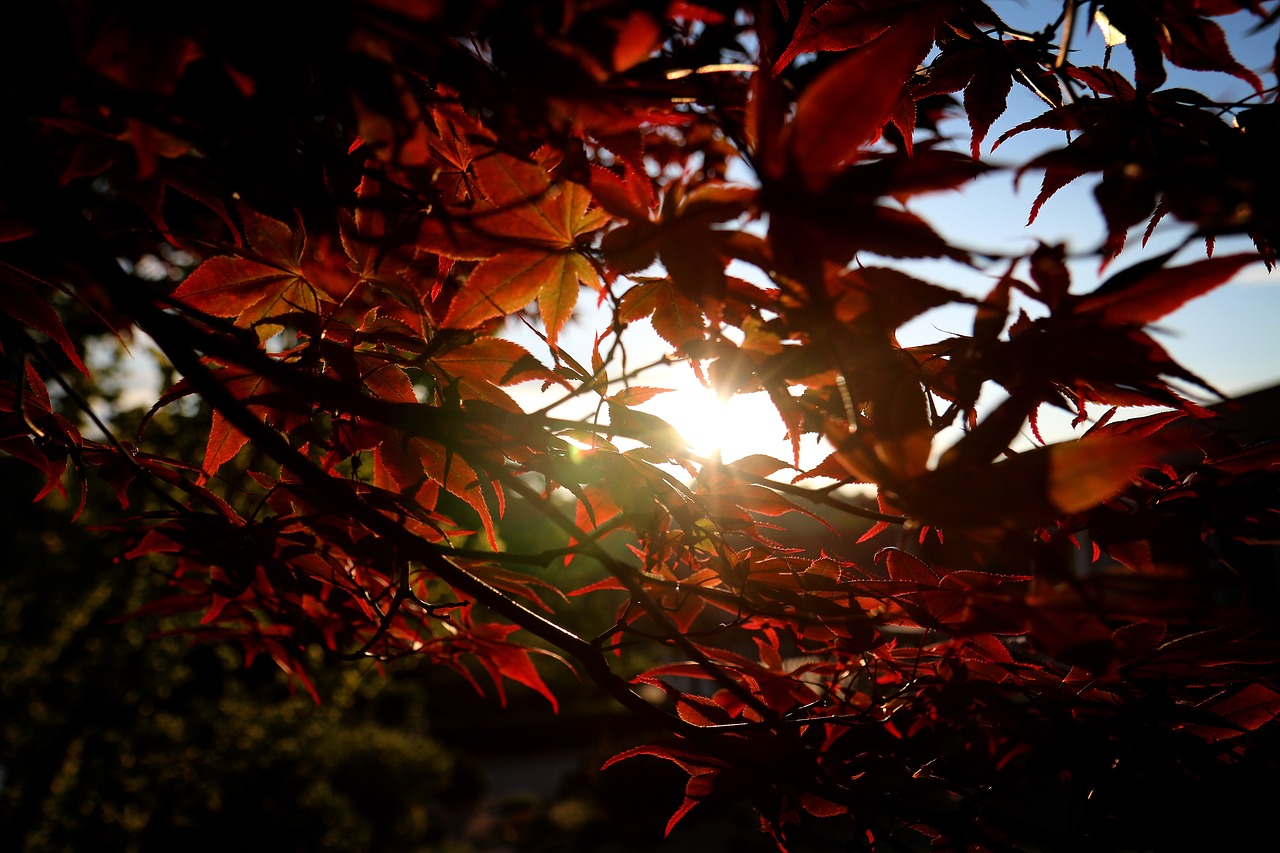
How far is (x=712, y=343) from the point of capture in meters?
0.56

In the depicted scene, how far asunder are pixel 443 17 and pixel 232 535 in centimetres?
69

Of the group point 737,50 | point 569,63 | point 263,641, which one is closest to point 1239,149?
point 569,63

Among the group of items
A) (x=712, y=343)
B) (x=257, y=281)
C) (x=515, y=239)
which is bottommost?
(x=712, y=343)

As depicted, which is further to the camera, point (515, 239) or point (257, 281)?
point (257, 281)

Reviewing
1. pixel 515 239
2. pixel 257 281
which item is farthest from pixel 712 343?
pixel 257 281

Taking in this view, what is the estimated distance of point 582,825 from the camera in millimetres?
8312

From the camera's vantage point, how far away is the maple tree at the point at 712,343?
15.9 inches

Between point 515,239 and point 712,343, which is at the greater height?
point 515,239

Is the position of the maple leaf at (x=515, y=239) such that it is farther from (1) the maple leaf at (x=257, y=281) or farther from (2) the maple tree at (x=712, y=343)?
(1) the maple leaf at (x=257, y=281)

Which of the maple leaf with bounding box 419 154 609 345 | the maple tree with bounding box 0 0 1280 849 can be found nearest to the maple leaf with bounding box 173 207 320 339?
the maple tree with bounding box 0 0 1280 849

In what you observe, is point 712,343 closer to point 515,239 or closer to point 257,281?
point 515,239

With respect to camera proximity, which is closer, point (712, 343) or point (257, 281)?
point (712, 343)

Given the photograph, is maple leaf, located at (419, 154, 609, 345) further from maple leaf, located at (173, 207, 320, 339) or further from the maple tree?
maple leaf, located at (173, 207, 320, 339)

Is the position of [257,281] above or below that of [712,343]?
above
